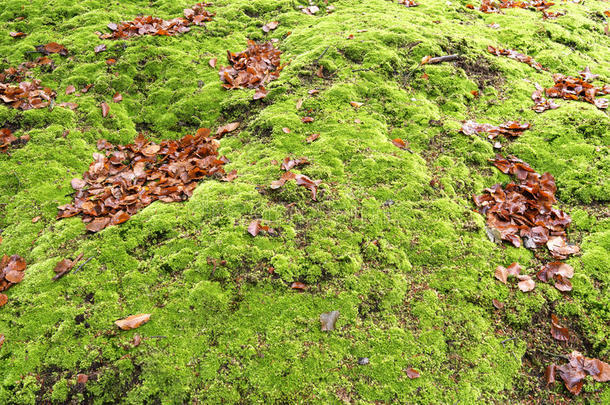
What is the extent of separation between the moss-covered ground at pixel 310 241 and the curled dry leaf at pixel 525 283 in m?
0.09

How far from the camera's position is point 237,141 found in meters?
5.28

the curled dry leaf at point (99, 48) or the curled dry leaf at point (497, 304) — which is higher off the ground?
the curled dry leaf at point (99, 48)

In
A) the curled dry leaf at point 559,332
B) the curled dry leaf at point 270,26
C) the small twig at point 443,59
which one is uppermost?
the curled dry leaf at point 270,26

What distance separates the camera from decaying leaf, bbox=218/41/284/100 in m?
6.17

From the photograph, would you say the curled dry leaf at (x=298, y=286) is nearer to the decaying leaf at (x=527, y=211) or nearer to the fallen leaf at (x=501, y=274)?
the fallen leaf at (x=501, y=274)

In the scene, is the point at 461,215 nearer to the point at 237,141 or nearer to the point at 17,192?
the point at 237,141

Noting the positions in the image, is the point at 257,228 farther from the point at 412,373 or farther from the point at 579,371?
the point at 579,371

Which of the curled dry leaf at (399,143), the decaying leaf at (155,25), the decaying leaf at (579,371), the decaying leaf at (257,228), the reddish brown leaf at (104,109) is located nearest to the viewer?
the decaying leaf at (579,371)

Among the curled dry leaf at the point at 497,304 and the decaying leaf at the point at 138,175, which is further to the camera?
the decaying leaf at the point at 138,175

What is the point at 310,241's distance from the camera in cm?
395

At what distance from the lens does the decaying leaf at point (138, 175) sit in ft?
14.3

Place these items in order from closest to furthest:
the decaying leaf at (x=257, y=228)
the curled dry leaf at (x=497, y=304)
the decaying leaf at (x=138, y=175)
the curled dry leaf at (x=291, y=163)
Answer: the curled dry leaf at (x=497, y=304) < the decaying leaf at (x=257, y=228) < the decaying leaf at (x=138, y=175) < the curled dry leaf at (x=291, y=163)

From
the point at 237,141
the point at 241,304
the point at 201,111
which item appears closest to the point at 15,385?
the point at 241,304

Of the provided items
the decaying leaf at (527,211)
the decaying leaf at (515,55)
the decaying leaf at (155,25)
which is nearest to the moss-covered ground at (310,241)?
the decaying leaf at (527,211)
